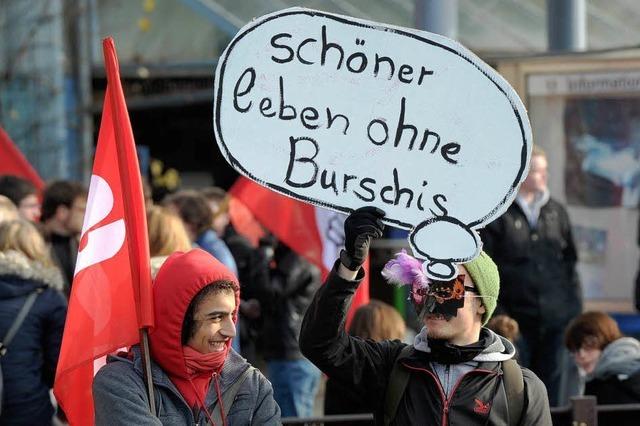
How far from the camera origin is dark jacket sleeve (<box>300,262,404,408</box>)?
12.9ft

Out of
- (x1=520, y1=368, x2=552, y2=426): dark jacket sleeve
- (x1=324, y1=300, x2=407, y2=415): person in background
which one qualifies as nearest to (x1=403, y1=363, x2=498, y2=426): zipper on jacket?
(x1=520, y1=368, x2=552, y2=426): dark jacket sleeve

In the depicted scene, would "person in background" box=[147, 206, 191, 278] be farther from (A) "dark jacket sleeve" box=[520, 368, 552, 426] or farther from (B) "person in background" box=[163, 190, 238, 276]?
(A) "dark jacket sleeve" box=[520, 368, 552, 426]

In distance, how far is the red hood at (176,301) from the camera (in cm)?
407

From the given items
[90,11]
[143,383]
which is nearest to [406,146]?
[143,383]

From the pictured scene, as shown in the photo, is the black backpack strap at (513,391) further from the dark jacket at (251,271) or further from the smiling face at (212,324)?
the dark jacket at (251,271)

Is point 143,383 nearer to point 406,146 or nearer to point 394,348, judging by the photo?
point 394,348

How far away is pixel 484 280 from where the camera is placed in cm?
411

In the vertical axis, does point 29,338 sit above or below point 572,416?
above

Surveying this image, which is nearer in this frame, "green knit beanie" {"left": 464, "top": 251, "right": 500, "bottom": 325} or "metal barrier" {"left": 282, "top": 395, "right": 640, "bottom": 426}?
"green knit beanie" {"left": 464, "top": 251, "right": 500, "bottom": 325}

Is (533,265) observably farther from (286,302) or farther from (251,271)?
(251,271)

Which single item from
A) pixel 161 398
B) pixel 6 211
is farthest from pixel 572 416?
pixel 6 211

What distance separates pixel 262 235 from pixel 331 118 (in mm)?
5611

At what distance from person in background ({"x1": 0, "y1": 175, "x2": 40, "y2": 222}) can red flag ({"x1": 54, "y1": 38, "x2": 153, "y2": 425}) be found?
12.6 ft

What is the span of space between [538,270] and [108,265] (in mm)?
4078
